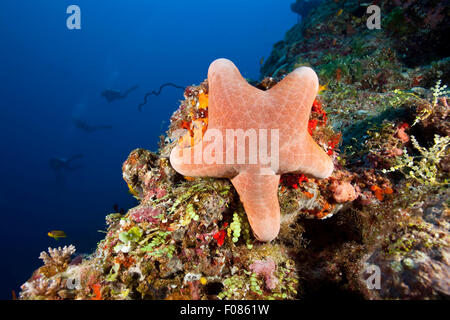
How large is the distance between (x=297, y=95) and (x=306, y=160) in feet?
3.34

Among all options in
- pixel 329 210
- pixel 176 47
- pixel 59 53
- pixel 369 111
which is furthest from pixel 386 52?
pixel 176 47

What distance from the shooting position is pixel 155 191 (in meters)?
4.20

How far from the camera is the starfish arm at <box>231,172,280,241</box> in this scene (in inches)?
122

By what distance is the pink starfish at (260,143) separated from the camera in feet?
9.93

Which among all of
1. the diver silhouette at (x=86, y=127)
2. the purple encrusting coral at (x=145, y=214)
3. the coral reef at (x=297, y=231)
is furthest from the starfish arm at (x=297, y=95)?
the diver silhouette at (x=86, y=127)

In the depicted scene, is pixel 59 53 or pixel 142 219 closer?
pixel 142 219

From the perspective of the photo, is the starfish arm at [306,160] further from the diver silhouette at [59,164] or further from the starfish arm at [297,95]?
the diver silhouette at [59,164]

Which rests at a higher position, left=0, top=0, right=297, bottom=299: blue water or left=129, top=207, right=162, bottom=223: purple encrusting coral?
left=0, top=0, right=297, bottom=299: blue water

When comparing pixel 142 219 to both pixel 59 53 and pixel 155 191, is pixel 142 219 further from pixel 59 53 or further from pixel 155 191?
pixel 59 53

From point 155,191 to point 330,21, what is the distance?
49.7 feet

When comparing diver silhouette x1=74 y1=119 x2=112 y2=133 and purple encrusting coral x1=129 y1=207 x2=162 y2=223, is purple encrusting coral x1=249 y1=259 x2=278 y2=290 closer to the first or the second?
purple encrusting coral x1=129 y1=207 x2=162 y2=223

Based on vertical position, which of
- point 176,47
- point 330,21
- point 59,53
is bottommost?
point 330,21

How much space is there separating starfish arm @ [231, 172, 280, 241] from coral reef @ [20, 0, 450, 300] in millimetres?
474

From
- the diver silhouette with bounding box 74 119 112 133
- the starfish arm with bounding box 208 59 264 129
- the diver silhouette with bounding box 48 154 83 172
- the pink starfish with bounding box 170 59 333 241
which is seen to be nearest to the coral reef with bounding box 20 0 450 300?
the starfish arm with bounding box 208 59 264 129
